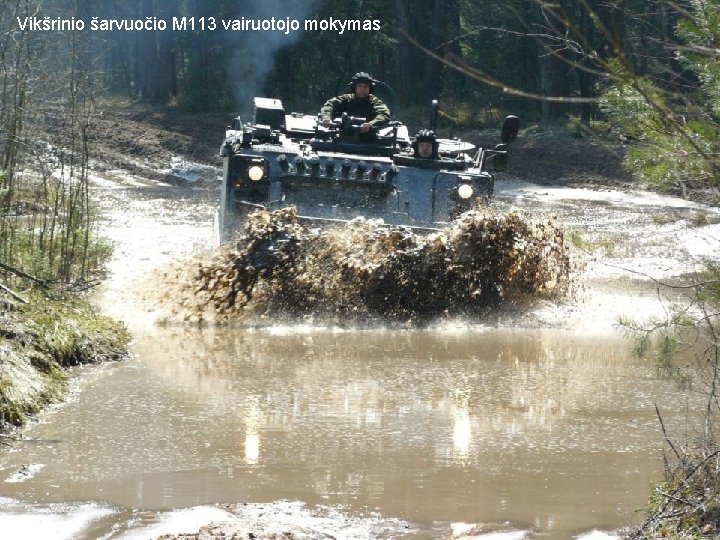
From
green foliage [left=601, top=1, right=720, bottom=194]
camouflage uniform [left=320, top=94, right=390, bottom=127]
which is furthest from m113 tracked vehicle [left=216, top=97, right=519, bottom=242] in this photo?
green foliage [left=601, top=1, right=720, bottom=194]

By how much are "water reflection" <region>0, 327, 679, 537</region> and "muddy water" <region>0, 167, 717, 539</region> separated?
0.7 inches

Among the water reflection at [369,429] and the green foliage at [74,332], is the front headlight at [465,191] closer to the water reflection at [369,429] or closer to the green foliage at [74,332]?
the water reflection at [369,429]

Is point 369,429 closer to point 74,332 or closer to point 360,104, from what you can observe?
point 74,332

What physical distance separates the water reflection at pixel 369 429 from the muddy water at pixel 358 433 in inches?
0.7

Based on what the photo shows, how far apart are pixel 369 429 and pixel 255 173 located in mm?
6034

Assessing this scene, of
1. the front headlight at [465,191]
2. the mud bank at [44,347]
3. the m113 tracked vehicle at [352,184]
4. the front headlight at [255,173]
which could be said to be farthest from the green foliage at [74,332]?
the front headlight at [465,191]

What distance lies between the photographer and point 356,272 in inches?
471

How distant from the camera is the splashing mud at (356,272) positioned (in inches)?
472

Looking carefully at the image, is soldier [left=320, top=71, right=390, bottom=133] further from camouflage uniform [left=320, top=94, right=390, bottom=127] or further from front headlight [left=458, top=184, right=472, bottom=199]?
front headlight [left=458, top=184, right=472, bottom=199]

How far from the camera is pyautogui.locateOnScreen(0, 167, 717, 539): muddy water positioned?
6.18 m

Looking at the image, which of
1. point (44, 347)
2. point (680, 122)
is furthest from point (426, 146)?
point (680, 122)

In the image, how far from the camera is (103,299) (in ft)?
43.1

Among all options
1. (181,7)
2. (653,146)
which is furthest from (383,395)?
(181,7)

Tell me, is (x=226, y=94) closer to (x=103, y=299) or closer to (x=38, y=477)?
(x=103, y=299)
